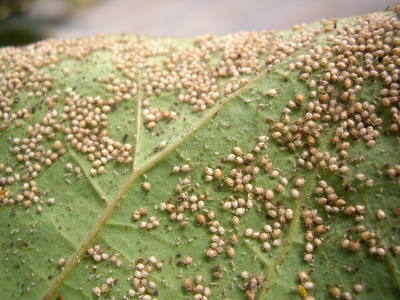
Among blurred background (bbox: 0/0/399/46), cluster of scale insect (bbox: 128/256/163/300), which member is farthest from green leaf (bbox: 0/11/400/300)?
blurred background (bbox: 0/0/399/46)

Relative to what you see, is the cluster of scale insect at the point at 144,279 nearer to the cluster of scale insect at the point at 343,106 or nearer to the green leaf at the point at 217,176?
the green leaf at the point at 217,176

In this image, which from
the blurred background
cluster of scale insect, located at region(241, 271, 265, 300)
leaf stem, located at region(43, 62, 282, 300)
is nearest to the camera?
cluster of scale insect, located at region(241, 271, 265, 300)

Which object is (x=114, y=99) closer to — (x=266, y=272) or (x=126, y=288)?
(x=126, y=288)

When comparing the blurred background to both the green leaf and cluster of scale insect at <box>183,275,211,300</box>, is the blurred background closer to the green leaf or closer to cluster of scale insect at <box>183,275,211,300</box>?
the green leaf

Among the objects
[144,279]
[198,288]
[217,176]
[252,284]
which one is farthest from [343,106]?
[144,279]

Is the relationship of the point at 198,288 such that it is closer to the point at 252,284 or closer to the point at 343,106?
the point at 252,284
